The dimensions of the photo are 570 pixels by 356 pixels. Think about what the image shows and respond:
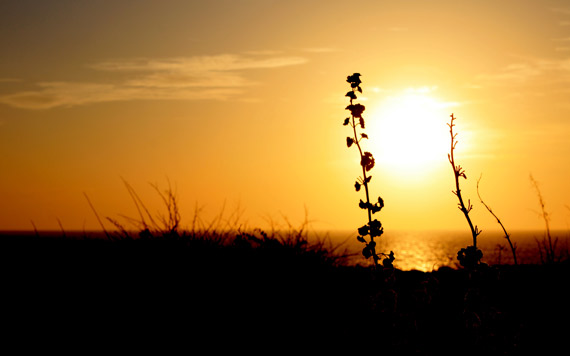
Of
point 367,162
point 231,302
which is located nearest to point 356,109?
point 367,162

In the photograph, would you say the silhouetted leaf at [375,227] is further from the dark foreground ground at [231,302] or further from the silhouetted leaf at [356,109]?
the silhouetted leaf at [356,109]

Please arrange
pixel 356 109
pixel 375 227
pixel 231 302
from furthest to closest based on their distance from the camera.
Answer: pixel 231 302 < pixel 356 109 < pixel 375 227

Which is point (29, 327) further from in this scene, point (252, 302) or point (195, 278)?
point (252, 302)

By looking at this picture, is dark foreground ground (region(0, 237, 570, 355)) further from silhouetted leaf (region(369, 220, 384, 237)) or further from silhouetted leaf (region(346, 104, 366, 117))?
silhouetted leaf (region(346, 104, 366, 117))

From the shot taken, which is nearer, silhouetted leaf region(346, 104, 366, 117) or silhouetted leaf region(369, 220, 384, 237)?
silhouetted leaf region(369, 220, 384, 237)

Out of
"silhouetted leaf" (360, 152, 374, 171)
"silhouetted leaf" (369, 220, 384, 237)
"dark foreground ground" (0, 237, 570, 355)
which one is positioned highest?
"silhouetted leaf" (360, 152, 374, 171)

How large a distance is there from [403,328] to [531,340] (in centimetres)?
268

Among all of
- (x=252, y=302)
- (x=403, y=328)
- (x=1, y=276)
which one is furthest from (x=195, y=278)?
(x=403, y=328)

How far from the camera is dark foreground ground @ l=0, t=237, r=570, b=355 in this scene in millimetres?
6047

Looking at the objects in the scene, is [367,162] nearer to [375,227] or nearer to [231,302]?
[375,227]

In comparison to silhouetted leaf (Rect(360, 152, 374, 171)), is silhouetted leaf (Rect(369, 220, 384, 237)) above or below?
below

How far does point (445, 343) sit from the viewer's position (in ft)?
18.6

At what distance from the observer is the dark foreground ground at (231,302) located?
6.05m

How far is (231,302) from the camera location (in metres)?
6.77
